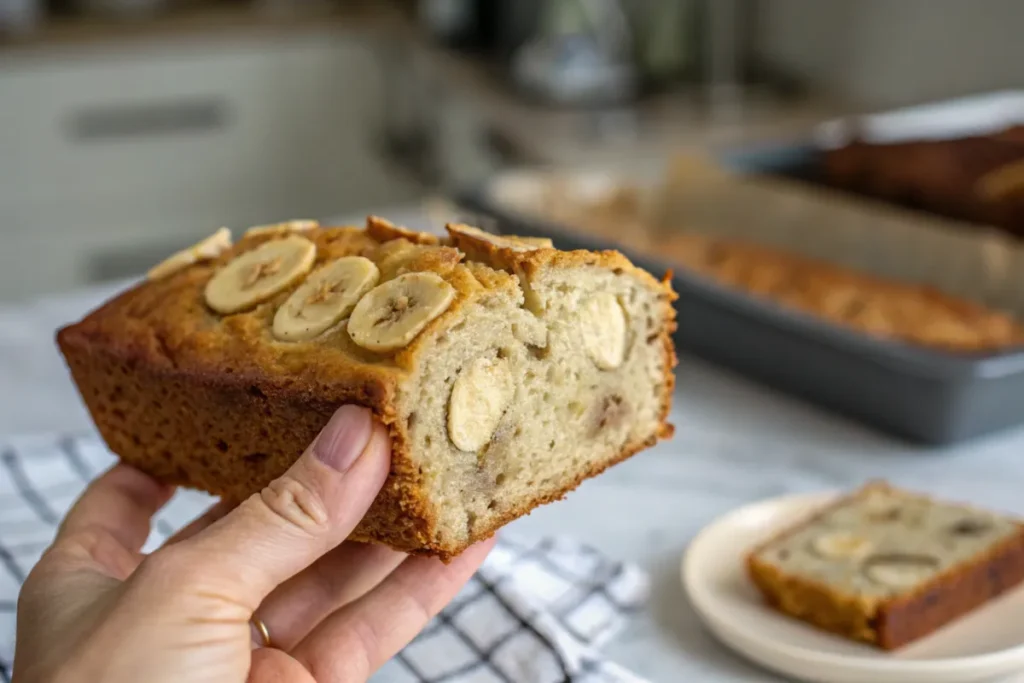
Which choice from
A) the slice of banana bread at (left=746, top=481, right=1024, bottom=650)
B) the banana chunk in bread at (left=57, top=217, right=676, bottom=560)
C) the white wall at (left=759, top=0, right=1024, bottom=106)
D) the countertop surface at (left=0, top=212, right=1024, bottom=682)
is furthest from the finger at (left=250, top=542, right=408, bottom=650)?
the white wall at (left=759, top=0, right=1024, bottom=106)

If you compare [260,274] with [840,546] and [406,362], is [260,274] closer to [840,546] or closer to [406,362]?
[406,362]

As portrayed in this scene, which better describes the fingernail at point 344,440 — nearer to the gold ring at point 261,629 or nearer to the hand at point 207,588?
the hand at point 207,588

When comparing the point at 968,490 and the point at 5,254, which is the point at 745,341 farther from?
the point at 5,254

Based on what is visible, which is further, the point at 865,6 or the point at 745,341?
the point at 865,6

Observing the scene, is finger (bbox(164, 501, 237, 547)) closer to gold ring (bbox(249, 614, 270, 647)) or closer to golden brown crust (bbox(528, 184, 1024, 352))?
gold ring (bbox(249, 614, 270, 647))

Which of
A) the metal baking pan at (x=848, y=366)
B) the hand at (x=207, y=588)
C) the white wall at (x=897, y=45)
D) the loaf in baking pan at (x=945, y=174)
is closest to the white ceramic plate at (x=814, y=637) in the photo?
the metal baking pan at (x=848, y=366)

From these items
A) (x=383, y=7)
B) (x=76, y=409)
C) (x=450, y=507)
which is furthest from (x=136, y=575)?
(x=383, y=7)
